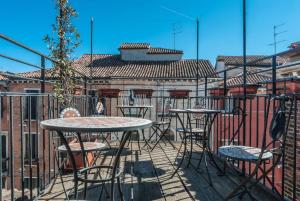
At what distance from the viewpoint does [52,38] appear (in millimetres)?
5820

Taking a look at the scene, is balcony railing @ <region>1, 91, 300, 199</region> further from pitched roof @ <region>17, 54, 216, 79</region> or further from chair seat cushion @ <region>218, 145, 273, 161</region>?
pitched roof @ <region>17, 54, 216, 79</region>

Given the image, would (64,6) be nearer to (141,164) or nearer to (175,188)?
(141,164)

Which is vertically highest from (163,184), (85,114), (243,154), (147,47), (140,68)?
(147,47)

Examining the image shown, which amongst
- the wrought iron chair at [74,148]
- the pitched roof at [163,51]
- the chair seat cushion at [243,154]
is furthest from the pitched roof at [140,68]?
the chair seat cushion at [243,154]

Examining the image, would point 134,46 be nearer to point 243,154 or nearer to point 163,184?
point 163,184

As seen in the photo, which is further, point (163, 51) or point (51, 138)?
point (163, 51)

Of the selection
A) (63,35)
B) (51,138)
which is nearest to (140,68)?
(63,35)

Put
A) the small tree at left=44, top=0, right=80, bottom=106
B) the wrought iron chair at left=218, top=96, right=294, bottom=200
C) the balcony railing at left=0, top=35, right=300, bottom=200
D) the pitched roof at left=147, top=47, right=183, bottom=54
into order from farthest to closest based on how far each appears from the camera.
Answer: the pitched roof at left=147, top=47, right=183, bottom=54 < the small tree at left=44, top=0, right=80, bottom=106 < the balcony railing at left=0, top=35, right=300, bottom=200 < the wrought iron chair at left=218, top=96, right=294, bottom=200

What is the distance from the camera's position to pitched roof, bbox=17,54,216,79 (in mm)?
17719

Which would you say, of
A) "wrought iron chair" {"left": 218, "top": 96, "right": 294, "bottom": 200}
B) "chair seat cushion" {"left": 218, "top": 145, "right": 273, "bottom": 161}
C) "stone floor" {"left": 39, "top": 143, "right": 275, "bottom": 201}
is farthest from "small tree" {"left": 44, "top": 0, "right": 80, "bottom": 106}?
"wrought iron chair" {"left": 218, "top": 96, "right": 294, "bottom": 200}

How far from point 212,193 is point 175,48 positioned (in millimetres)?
19409

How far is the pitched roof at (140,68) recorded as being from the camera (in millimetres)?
17719

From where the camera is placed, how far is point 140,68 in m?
19.1

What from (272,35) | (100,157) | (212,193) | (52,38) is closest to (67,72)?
(100,157)
